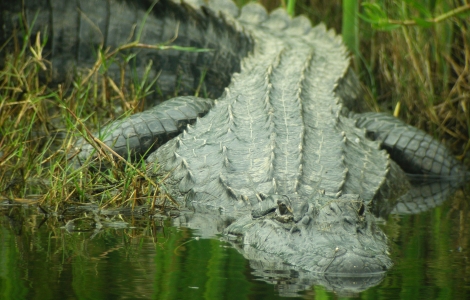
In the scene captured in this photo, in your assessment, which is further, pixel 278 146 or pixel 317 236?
pixel 278 146

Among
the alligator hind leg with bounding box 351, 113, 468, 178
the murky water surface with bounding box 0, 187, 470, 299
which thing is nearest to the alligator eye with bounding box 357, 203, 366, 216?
the murky water surface with bounding box 0, 187, 470, 299

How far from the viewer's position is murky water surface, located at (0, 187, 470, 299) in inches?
110

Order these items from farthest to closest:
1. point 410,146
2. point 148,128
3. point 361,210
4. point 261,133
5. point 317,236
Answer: point 410,146 < point 148,128 < point 261,133 < point 361,210 < point 317,236

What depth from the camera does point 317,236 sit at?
3.32 meters

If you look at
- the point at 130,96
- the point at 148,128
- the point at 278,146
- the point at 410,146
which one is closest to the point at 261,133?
the point at 278,146

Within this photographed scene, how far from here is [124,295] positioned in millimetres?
2699

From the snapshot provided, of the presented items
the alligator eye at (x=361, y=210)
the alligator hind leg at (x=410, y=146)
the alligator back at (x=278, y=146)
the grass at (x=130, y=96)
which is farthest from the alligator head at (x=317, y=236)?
the alligator hind leg at (x=410, y=146)

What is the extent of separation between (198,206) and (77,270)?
136 cm

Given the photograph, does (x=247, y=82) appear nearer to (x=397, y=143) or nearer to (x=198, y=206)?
(x=397, y=143)

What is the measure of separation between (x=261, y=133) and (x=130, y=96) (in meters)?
1.89

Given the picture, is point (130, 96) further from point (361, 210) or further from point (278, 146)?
point (361, 210)

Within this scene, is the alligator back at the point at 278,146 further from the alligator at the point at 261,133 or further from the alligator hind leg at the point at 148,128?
the alligator hind leg at the point at 148,128

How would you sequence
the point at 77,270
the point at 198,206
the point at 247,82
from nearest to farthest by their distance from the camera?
the point at 77,270, the point at 198,206, the point at 247,82

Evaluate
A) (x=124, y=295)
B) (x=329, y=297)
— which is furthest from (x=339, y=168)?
(x=124, y=295)
